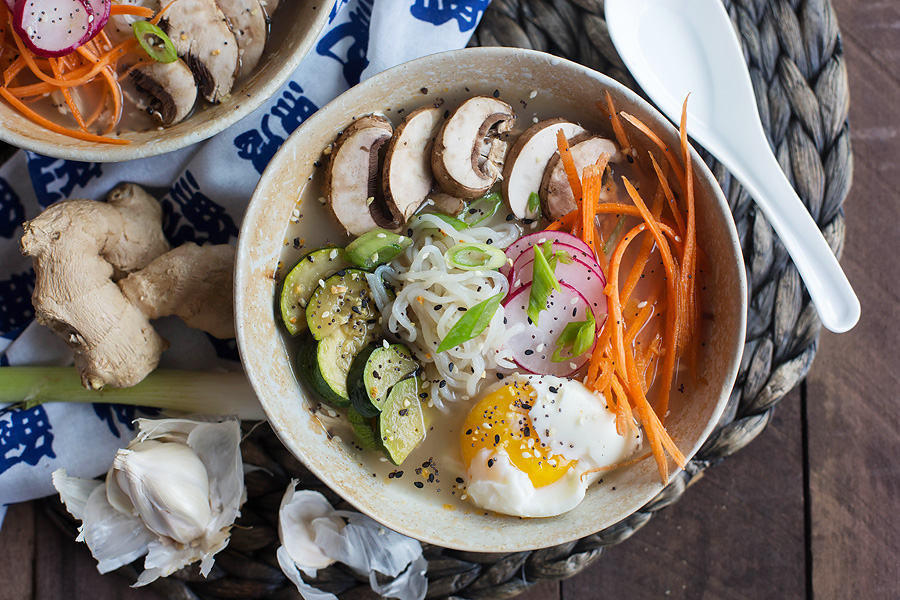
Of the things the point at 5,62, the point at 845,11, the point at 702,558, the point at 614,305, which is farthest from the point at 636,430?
the point at 5,62

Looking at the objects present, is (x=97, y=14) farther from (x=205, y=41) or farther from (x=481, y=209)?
(x=481, y=209)

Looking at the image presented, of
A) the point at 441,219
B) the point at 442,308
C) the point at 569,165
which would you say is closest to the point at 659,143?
the point at 569,165

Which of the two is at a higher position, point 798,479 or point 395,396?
point 395,396

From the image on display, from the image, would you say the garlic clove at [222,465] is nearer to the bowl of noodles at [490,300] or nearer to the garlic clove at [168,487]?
the garlic clove at [168,487]

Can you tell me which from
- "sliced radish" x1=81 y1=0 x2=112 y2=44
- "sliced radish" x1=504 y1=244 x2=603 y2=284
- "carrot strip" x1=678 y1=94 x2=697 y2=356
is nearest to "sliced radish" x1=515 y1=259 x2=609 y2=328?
"sliced radish" x1=504 y1=244 x2=603 y2=284

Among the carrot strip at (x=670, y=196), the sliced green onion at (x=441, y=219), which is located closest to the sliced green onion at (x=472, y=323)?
A: the sliced green onion at (x=441, y=219)

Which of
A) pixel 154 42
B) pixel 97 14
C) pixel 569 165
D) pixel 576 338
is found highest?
pixel 97 14

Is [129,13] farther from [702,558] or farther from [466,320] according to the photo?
[702,558]
